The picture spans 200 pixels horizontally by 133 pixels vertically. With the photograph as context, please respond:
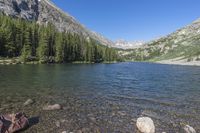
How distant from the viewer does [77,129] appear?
693 inches

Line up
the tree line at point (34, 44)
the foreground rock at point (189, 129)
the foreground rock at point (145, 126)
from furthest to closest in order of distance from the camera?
1. the tree line at point (34, 44)
2. the foreground rock at point (189, 129)
3. the foreground rock at point (145, 126)

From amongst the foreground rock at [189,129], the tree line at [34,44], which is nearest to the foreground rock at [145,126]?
the foreground rock at [189,129]

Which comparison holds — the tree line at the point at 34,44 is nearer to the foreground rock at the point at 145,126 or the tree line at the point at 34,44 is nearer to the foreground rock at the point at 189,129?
the foreground rock at the point at 145,126

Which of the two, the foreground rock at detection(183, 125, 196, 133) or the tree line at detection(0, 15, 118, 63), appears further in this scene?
A: the tree line at detection(0, 15, 118, 63)

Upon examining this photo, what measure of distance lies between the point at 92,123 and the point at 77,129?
190 centimetres

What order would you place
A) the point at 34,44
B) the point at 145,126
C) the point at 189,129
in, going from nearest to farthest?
1. the point at 145,126
2. the point at 189,129
3. the point at 34,44

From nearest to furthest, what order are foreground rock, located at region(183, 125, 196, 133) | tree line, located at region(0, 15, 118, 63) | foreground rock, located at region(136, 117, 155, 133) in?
foreground rock, located at region(136, 117, 155, 133) → foreground rock, located at region(183, 125, 196, 133) → tree line, located at region(0, 15, 118, 63)

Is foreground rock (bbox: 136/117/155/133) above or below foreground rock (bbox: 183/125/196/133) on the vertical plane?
above

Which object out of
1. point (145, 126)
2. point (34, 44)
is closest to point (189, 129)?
point (145, 126)

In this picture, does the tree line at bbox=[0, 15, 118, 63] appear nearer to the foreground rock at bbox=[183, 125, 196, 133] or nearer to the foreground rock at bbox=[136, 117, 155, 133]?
the foreground rock at bbox=[136, 117, 155, 133]

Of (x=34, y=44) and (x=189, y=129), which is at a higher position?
(x=34, y=44)

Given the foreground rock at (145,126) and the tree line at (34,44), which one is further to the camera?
the tree line at (34,44)

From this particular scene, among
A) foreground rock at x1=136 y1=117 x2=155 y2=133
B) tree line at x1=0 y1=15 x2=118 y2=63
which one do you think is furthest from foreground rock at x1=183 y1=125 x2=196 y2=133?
tree line at x1=0 y1=15 x2=118 y2=63

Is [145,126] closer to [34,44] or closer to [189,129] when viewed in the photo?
[189,129]
